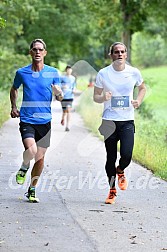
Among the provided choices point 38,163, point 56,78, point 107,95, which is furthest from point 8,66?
point 107,95

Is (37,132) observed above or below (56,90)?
below

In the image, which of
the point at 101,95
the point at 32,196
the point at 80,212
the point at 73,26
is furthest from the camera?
the point at 73,26

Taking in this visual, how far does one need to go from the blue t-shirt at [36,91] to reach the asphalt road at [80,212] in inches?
45.7

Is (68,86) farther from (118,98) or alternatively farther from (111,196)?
(118,98)

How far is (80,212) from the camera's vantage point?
857 centimetres

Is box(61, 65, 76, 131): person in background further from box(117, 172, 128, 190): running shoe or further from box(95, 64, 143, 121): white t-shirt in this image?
box(95, 64, 143, 121): white t-shirt

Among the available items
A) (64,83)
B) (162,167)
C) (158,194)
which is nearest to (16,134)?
(64,83)

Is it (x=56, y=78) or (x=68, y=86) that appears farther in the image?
(x=68, y=86)

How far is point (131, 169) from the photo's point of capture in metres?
12.8

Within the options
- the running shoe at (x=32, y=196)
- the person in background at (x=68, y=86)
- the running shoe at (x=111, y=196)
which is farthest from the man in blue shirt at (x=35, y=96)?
the person in background at (x=68, y=86)

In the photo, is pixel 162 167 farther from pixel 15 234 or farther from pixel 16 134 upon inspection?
pixel 16 134

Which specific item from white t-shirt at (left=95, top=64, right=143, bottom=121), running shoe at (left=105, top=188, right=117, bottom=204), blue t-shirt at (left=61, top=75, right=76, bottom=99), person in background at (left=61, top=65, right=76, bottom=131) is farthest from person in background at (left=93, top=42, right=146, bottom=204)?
blue t-shirt at (left=61, top=75, right=76, bottom=99)

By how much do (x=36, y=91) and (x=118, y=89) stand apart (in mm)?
1048

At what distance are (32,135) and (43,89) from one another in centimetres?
60
